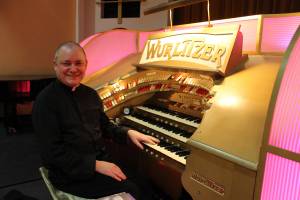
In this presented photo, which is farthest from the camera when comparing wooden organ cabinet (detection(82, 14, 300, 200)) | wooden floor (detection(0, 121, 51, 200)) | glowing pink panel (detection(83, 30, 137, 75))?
glowing pink panel (detection(83, 30, 137, 75))

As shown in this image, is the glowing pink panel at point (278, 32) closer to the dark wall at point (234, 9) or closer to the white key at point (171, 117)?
the white key at point (171, 117)

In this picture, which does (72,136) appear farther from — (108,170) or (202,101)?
(202,101)

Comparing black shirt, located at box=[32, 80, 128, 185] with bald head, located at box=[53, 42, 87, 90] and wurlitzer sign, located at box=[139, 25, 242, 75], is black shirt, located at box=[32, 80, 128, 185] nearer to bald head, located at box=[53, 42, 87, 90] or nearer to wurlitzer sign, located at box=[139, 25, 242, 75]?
bald head, located at box=[53, 42, 87, 90]

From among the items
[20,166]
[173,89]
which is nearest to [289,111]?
[173,89]

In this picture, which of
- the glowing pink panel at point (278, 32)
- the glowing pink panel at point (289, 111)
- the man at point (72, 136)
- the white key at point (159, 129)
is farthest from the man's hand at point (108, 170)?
the glowing pink panel at point (278, 32)

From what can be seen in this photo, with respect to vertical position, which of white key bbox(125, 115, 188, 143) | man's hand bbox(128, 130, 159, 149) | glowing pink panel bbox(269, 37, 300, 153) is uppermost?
glowing pink panel bbox(269, 37, 300, 153)

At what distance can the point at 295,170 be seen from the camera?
1.09m

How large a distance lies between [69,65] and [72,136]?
0.43 metres

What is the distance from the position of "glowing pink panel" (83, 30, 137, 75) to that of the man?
1276 millimetres

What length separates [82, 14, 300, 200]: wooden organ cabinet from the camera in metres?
1.35

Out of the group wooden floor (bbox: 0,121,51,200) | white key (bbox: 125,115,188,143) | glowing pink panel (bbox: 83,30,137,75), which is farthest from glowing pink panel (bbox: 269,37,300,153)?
glowing pink panel (bbox: 83,30,137,75)

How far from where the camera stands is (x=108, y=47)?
3.28m

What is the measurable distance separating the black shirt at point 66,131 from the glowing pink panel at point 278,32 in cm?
118

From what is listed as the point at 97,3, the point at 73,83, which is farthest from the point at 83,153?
the point at 97,3
